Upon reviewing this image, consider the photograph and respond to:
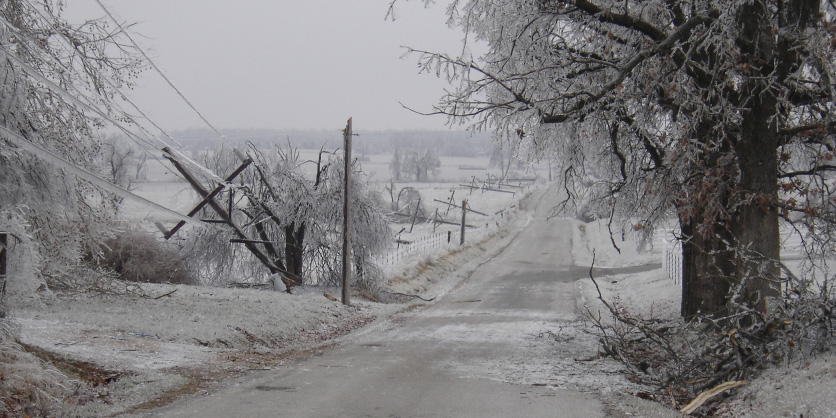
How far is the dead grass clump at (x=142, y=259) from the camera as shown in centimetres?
2072

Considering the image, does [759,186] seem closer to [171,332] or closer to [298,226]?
[171,332]

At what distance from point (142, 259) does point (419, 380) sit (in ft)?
49.8

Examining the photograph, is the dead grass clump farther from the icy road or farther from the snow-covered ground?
the icy road

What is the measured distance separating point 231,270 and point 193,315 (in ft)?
34.2

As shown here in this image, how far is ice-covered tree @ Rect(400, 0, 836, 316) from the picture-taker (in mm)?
9781

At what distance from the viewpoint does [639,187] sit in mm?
13117

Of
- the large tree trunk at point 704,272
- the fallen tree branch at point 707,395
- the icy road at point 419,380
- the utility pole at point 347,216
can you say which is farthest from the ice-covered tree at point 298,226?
the fallen tree branch at point 707,395

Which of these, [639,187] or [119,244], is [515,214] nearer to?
[119,244]

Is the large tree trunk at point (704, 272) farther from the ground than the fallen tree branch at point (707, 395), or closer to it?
farther from the ground

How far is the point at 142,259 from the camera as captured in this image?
2138 cm

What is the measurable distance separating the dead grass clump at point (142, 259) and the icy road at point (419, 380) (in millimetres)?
8903

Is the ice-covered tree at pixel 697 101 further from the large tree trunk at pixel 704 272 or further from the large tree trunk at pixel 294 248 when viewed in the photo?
the large tree trunk at pixel 294 248

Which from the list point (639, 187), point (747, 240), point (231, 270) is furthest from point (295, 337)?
point (231, 270)

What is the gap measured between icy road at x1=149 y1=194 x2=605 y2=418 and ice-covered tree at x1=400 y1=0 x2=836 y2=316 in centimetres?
326
